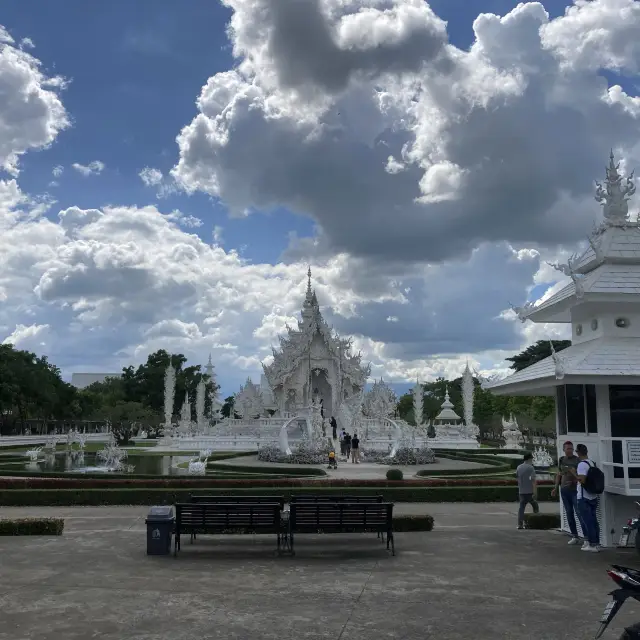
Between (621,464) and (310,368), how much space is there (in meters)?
45.6

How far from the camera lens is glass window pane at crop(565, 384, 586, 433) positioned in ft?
44.5

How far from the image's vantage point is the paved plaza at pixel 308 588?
775 cm

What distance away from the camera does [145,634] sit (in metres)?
7.52

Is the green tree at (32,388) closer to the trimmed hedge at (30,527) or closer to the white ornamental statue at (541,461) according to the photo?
the white ornamental statue at (541,461)

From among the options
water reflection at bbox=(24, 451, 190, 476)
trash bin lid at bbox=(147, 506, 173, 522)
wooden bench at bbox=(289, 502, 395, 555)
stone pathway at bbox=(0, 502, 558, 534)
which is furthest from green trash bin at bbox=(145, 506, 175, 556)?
water reflection at bbox=(24, 451, 190, 476)

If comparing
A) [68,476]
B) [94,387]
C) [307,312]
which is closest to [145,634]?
[68,476]

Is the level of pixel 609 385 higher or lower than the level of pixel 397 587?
higher

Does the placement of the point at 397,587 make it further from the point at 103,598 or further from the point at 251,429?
the point at 251,429

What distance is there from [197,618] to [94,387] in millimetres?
111281

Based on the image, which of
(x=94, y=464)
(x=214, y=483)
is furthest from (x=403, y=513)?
(x=94, y=464)

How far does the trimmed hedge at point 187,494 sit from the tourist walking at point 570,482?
744cm

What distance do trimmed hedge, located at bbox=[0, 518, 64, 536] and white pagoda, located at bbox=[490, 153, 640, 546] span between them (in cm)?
1053

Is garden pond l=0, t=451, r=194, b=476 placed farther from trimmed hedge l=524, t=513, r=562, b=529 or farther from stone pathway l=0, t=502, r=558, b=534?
trimmed hedge l=524, t=513, r=562, b=529

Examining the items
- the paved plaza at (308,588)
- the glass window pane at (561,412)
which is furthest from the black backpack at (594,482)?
the glass window pane at (561,412)
